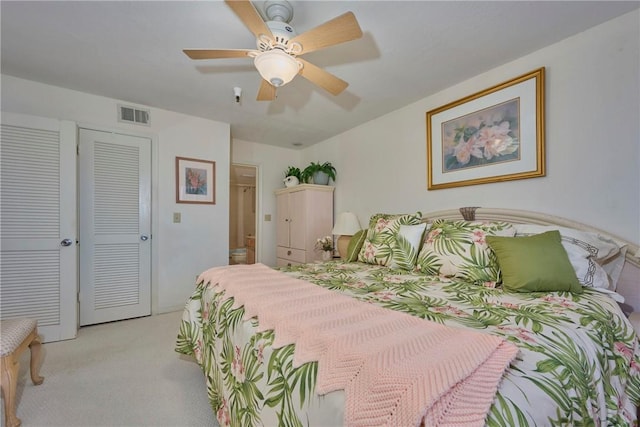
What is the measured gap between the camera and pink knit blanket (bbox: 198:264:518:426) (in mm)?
572

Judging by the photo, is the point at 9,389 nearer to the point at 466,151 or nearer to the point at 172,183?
the point at 172,183

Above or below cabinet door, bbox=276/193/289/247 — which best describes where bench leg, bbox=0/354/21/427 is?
below

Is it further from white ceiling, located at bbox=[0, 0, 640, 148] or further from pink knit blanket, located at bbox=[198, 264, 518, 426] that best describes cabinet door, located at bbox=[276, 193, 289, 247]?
pink knit blanket, located at bbox=[198, 264, 518, 426]

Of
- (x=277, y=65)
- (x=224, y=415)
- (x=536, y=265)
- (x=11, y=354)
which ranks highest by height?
(x=277, y=65)

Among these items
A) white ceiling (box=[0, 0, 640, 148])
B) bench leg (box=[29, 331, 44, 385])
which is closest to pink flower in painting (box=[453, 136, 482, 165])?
white ceiling (box=[0, 0, 640, 148])

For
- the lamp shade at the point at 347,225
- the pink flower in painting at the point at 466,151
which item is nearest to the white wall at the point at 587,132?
the pink flower in painting at the point at 466,151

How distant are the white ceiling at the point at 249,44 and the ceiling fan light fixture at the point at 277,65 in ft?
1.00

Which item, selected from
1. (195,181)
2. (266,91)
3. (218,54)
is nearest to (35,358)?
(195,181)

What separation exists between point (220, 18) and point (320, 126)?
6.57ft

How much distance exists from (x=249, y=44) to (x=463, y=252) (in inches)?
81.0

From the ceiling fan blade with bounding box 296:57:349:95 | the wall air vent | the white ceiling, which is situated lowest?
the ceiling fan blade with bounding box 296:57:349:95

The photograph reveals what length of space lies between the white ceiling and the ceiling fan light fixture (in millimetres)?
304

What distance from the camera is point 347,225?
11.1 ft

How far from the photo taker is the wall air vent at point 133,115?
9.47ft
